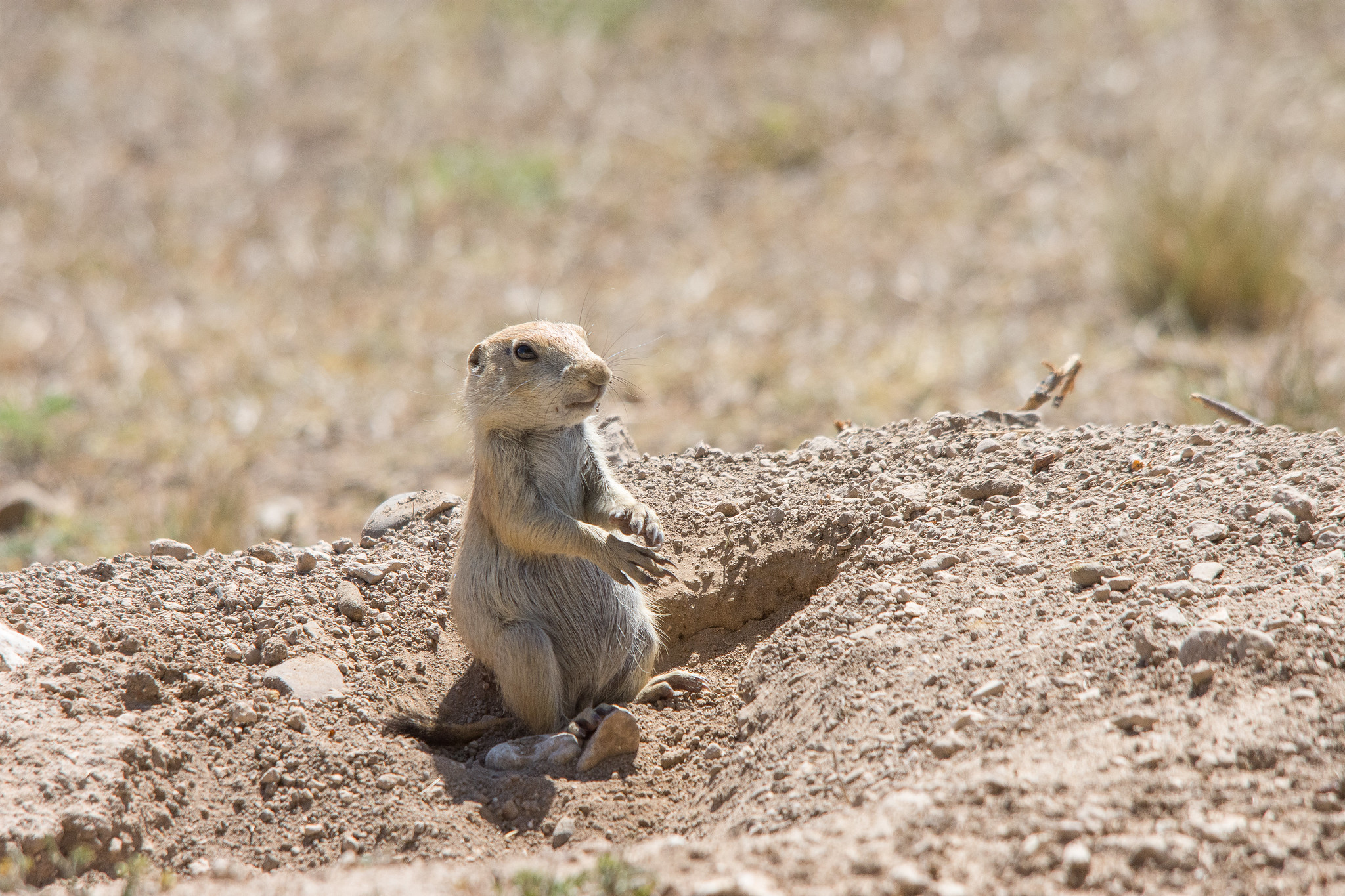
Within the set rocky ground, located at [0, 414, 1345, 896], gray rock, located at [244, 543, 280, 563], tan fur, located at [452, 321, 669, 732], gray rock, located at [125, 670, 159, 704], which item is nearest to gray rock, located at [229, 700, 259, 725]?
rocky ground, located at [0, 414, 1345, 896]

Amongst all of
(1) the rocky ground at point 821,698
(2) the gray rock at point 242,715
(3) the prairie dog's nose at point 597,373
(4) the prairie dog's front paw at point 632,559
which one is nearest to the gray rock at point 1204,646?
(1) the rocky ground at point 821,698

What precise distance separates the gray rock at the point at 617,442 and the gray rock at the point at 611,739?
1.63 m

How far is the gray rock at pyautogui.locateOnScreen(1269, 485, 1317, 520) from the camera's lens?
3.52 meters

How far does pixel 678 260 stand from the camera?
34.1ft

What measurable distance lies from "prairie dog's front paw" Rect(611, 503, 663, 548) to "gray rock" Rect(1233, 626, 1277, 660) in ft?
5.86

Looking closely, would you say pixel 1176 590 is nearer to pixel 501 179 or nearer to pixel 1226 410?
pixel 1226 410

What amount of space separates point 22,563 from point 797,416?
453 cm

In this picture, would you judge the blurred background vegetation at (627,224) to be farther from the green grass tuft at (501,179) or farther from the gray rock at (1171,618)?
the gray rock at (1171,618)

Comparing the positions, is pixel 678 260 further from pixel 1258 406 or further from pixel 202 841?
pixel 202 841

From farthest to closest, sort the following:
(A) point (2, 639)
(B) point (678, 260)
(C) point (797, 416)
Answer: (B) point (678, 260), (C) point (797, 416), (A) point (2, 639)

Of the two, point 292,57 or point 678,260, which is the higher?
point 292,57

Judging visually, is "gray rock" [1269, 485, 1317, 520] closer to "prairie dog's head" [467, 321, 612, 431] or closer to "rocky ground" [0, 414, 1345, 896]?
"rocky ground" [0, 414, 1345, 896]

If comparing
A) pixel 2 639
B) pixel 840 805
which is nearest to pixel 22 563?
pixel 2 639

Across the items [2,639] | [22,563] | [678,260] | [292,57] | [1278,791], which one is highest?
[292,57]
